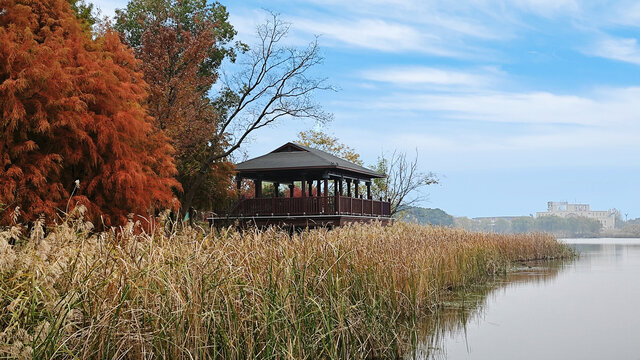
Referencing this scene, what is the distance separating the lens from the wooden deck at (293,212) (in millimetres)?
24234

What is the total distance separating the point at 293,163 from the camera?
26.4 meters

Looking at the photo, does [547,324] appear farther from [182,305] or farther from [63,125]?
[63,125]

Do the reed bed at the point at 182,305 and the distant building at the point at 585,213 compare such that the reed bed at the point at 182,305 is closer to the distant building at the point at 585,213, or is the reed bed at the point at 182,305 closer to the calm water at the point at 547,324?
the calm water at the point at 547,324

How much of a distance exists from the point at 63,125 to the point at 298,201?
13.0m

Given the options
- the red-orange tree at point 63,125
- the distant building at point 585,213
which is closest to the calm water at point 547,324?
the red-orange tree at point 63,125

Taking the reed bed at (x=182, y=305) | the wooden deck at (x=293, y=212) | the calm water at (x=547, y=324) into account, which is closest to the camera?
the reed bed at (x=182, y=305)

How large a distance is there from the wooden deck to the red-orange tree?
9.89m

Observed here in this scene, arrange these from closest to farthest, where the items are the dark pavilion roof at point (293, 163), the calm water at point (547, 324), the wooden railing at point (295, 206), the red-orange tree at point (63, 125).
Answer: the calm water at point (547, 324)
the red-orange tree at point (63, 125)
the wooden railing at point (295, 206)
the dark pavilion roof at point (293, 163)

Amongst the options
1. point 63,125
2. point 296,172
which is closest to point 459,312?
point 63,125

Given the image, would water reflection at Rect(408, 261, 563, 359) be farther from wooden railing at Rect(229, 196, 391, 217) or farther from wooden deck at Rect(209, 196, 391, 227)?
wooden railing at Rect(229, 196, 391, 217)

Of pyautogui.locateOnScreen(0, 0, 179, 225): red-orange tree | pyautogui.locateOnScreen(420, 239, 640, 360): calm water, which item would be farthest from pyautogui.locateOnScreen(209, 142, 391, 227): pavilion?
pyautogui.locateOnScreen(0, 0, 179, 225): red-orange tree

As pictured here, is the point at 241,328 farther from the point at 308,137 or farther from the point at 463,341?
the point at 308,137

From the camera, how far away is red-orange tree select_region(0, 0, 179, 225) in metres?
12.1

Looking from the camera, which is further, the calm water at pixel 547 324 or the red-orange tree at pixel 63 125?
the red-orange tree at pixel 63 125
